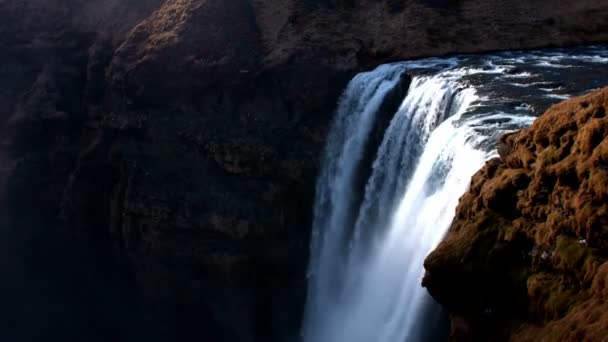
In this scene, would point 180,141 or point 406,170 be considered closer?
point 406,170

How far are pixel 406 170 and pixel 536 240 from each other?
904 centimetres

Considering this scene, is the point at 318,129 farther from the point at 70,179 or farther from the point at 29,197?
the point at 29,197

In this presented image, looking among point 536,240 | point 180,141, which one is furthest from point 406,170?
point 180,141

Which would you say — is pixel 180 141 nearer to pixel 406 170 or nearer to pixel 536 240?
pixel 406 170

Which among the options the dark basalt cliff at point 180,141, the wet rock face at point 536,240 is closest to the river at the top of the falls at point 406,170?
the dark basalt cliff at point 180,141

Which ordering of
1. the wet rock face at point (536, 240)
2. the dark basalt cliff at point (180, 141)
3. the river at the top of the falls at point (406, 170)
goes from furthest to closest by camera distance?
the dark basalt cliff at point (180, 141) < the river at the top of the falls at point (406, 170) < the wet rock face at point (536, 240)

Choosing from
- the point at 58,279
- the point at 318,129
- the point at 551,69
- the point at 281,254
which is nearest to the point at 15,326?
the point at 58,279

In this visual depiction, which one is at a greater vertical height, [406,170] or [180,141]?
[406,170]

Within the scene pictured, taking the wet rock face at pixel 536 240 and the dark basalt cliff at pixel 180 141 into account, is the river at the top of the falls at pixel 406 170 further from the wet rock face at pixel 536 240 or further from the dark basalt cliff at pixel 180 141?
the wet rock face at pixel 536 240

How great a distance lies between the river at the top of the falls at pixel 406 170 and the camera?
16234 mm

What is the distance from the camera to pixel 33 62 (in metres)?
36.0

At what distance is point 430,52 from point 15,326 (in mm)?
24385

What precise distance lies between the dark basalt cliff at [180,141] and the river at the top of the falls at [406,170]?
1607 mm

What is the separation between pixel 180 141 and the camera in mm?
29094
